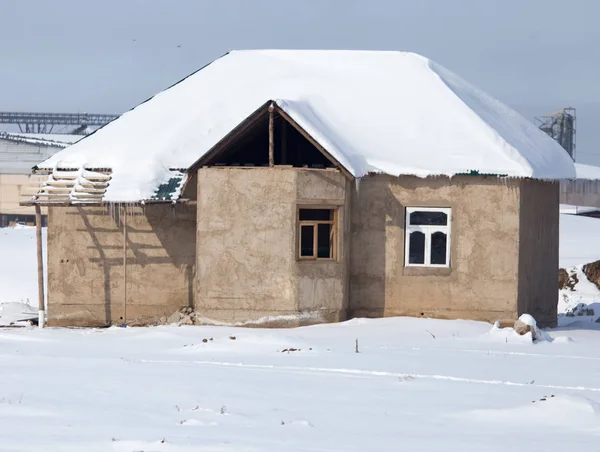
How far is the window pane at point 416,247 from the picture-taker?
76.9 ft

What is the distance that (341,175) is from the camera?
22.8 meters

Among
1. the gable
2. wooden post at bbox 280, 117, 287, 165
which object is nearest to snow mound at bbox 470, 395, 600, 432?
the gable

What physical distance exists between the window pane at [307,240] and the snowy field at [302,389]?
1.81 meters

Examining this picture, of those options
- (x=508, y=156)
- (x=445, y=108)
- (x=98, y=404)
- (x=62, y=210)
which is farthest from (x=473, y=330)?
(x=98, y=404)

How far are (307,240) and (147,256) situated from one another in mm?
3419

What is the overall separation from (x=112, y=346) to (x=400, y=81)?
10.5 metres

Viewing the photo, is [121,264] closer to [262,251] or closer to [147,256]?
[147,256]

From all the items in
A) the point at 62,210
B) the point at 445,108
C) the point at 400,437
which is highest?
the point at 445,108

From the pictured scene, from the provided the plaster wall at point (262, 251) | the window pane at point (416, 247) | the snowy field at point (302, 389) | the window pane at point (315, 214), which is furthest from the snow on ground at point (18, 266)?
the snowy field at point (302, 389)

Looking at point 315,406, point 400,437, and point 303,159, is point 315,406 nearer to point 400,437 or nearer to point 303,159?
point 400,437

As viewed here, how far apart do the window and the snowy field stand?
1606 mm

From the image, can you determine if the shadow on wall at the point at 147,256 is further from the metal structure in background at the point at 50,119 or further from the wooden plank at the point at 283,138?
the metal structure in background at the point at 50,119

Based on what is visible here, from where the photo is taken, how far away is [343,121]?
2517 cm

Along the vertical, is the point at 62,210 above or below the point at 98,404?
above
